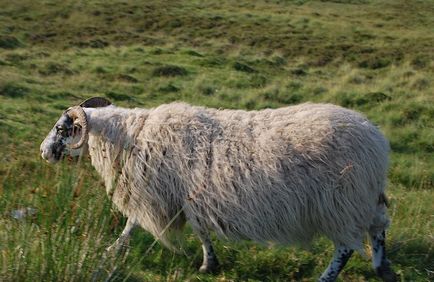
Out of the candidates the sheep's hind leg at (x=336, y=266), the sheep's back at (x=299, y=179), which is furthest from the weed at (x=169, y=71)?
the sheep's hind leg at (x=336, y=266)

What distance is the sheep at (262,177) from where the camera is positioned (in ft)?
15.9

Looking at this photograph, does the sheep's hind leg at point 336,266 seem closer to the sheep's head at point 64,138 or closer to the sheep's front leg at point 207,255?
the sheep's front leg at point 207,255

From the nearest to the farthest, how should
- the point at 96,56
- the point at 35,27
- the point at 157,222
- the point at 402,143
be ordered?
the point at 157,222
the point at 402,143
the point at 96,56
the point at 35,27

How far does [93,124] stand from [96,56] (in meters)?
17.8

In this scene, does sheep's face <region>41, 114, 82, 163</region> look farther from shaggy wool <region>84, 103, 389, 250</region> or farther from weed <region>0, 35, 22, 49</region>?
weed <region>0, 35, 22, 49</region>

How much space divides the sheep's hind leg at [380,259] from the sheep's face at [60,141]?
3036 mm

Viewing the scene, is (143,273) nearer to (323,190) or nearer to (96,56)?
(323,190)

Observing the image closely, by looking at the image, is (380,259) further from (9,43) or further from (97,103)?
(9,43)

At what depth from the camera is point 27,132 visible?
35.9 feet

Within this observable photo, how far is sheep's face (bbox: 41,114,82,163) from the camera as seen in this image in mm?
6039

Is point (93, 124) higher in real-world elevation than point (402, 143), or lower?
higher

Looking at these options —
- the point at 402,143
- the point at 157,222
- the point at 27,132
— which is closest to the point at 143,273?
the point at 157,222

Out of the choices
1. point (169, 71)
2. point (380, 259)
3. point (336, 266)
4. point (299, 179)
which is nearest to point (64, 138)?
point (299, 179)

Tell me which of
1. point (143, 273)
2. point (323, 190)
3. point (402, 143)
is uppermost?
point (323, 190)
